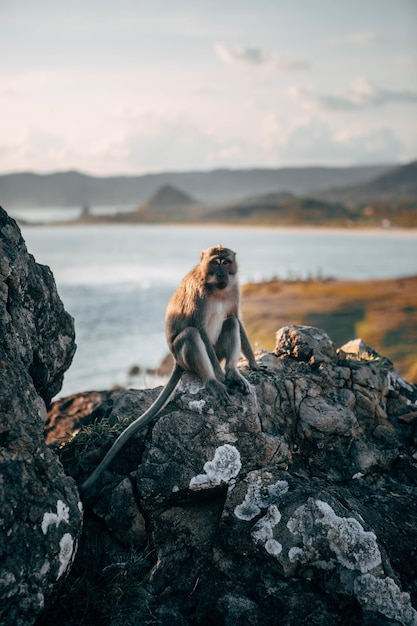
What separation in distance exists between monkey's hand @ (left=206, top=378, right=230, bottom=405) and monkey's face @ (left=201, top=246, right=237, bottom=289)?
4.13 ft

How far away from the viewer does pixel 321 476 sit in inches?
299

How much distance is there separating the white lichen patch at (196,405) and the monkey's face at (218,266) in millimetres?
1532

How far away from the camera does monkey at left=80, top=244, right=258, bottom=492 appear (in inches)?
307

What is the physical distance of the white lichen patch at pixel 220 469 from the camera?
22.7 feet

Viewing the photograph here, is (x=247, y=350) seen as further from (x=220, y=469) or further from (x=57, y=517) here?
(x=57, y=517)

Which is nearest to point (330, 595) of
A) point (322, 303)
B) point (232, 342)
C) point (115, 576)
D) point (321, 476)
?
point (321, 476)

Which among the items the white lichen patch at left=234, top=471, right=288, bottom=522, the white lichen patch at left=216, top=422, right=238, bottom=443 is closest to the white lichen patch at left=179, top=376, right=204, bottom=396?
the white lichen patch at left=216, top=422, right=238, bottom=443

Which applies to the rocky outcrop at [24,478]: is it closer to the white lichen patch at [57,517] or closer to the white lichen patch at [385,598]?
the white lichen patch at [57,517]

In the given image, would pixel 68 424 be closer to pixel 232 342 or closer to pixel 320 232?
pixel 232 342

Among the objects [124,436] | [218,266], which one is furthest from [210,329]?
[124,436]

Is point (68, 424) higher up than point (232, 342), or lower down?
lower down

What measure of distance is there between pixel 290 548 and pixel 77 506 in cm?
222

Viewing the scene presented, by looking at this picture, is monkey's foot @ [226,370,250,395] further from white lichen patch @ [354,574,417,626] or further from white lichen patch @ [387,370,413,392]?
white lichen patch @ [354,574,417,626]

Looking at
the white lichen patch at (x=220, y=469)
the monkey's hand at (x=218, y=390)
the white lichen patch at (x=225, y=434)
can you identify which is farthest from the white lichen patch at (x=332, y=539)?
the monkey's hand at (x=218, y=390)
